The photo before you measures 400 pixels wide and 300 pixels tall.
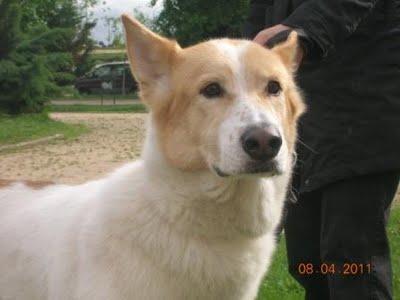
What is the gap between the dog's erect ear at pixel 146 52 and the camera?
2.86 meters

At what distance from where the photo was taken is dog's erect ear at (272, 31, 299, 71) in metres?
2.93

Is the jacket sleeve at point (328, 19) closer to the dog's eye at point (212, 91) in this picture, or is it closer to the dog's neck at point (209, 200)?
the dog's eye at point (212, 91)

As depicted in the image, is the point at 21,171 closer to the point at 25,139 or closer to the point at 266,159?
the point at 25,139

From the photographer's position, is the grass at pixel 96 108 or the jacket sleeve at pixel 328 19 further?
the grass at pixel 96 108

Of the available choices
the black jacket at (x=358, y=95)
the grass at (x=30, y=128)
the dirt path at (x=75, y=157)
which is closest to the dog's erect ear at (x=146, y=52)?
the black jacket at (x=358, y=95)

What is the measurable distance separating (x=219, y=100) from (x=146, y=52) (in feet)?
1.49

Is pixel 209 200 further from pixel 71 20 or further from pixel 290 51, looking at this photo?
pixel 71 20

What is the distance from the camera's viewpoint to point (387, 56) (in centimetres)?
310

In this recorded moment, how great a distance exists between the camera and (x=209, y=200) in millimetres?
2789

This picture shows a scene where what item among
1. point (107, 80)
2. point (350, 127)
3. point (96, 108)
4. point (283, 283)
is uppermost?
point (350, 127)

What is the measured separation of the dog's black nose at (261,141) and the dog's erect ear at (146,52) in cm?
68

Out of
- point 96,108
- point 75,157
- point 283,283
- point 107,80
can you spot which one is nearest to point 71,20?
point 107,80

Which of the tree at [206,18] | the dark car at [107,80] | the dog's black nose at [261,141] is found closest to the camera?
the dog's black nose at [261,141]

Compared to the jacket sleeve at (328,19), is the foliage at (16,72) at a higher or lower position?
lower
